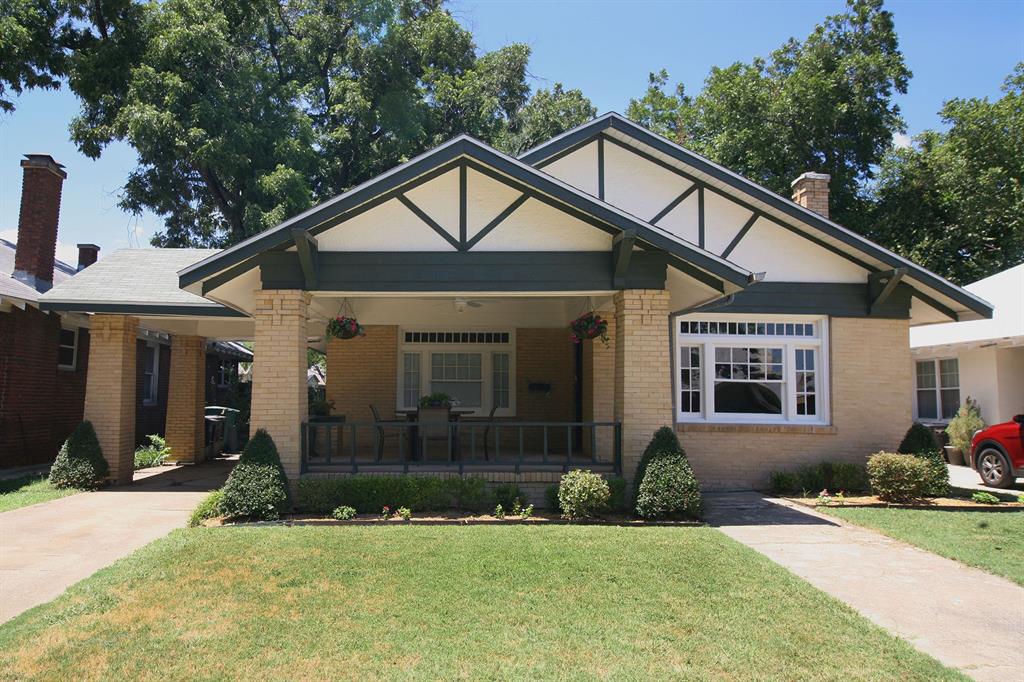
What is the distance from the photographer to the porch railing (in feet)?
34.5

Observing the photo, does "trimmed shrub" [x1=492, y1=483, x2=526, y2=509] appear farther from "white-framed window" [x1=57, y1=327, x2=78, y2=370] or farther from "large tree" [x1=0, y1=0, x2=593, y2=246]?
"large tree" [x1=0, y1=0, x2=593, y2=246]

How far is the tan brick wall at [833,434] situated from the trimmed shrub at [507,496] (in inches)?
160

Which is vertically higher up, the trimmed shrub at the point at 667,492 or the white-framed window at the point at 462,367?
the white-framed window at the point at 462,367

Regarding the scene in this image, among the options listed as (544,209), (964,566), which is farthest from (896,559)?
(544,209)

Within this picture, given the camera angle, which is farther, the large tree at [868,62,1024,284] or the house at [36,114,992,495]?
the large tree at [868,62,1024,284]

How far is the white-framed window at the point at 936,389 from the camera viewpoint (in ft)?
64.9

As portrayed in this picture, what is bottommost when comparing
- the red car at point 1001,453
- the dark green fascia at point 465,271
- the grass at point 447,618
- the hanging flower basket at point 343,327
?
the grass at point 447,618

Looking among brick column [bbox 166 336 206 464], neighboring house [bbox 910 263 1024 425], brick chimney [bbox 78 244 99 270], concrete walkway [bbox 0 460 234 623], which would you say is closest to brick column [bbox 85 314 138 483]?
concrete walkway [bbox 0 460 234 623]

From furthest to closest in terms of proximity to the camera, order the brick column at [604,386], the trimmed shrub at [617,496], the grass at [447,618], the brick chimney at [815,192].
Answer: the brick chimney at [815,192]
the brick column at [604,386]
the trimmed shrub at [617,496]
the grass at [447,618]

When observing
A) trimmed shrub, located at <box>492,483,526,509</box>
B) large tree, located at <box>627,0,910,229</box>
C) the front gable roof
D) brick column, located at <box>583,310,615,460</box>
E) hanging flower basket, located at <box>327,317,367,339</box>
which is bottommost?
trimmed shrub, located at <box>492,483,526,509</box>

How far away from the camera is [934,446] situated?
39.3 ft

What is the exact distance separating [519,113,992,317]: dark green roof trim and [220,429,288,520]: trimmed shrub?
6.45m

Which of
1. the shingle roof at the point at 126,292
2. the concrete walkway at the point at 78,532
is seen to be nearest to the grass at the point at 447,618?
the concrete walkway at the point at 78,532

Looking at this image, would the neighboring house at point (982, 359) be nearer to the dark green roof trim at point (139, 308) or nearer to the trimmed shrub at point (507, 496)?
the trimmed shrub at point (507, 496)
